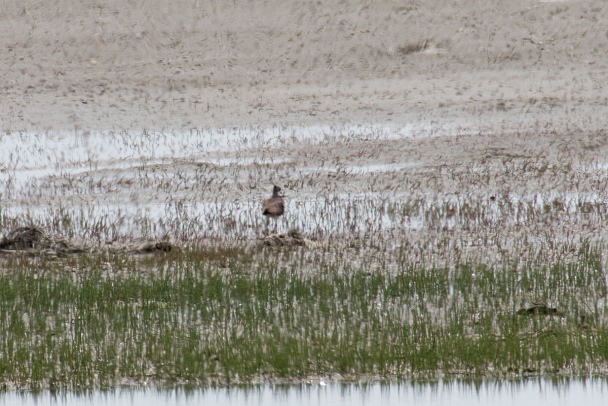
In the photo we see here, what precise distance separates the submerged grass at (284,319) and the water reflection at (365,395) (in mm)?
135

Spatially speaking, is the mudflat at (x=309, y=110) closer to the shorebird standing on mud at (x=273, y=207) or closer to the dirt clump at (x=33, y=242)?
the shorebird standing on mud at (x=273, y=207)

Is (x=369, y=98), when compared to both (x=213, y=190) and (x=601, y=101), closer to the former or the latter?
(x=601, y=101)

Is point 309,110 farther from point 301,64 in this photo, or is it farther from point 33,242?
point 33,242

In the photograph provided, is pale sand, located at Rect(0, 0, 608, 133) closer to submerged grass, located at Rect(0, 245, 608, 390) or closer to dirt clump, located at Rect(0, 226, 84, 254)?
dirt clump, located at Rect(0, 226, 84, 254)

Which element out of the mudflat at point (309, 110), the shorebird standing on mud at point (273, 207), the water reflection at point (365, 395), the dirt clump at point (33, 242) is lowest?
the water reflection at point (365, 395)

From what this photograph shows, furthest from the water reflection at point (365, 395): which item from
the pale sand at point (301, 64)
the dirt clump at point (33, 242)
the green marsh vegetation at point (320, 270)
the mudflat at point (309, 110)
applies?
the pale sand at point (301, 64)

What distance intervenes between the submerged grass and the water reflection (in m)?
0.14

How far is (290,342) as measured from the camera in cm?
874

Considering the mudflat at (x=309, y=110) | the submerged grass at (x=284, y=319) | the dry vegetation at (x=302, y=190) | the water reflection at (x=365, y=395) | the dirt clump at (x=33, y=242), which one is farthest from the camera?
the mudflat at (x=309, y=110)

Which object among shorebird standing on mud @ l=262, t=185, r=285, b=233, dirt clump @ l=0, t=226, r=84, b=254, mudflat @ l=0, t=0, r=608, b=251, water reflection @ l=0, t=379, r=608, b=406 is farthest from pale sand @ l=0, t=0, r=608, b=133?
water reflection @ l=0, t=379, r=608, b=406

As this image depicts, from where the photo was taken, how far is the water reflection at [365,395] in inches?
316

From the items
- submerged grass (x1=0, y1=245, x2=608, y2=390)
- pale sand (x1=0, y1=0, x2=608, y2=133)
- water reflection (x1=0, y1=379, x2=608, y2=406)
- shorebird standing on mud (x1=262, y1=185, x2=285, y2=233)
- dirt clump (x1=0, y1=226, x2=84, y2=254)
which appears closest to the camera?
water reflection (x1=0, y1=379, x2=608, y2=406)

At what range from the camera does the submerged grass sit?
8.45m

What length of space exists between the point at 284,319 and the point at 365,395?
4.98 ft
